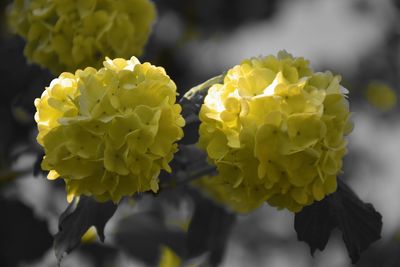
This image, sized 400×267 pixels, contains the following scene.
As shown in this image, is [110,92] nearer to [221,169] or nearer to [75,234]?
[221,169]

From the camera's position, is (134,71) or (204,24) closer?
(134,71)

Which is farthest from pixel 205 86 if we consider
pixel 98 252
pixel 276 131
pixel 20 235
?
pixel 98 252

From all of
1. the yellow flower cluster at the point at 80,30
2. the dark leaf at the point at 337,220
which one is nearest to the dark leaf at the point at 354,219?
the dark leaf at the point at 337,220

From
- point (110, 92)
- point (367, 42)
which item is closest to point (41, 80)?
point (110, 92)

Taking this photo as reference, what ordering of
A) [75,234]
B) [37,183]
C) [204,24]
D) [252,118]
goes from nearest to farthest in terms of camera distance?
1. [252,118]
2. [75,234]
3. [37,183]
4. [204,24]

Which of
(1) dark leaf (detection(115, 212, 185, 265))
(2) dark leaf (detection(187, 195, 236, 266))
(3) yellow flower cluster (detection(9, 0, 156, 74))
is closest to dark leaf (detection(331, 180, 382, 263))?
(3) yellow flower cluster (detection(9, 0, 156, 74))

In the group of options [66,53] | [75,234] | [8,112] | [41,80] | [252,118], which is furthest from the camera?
[8,112]
